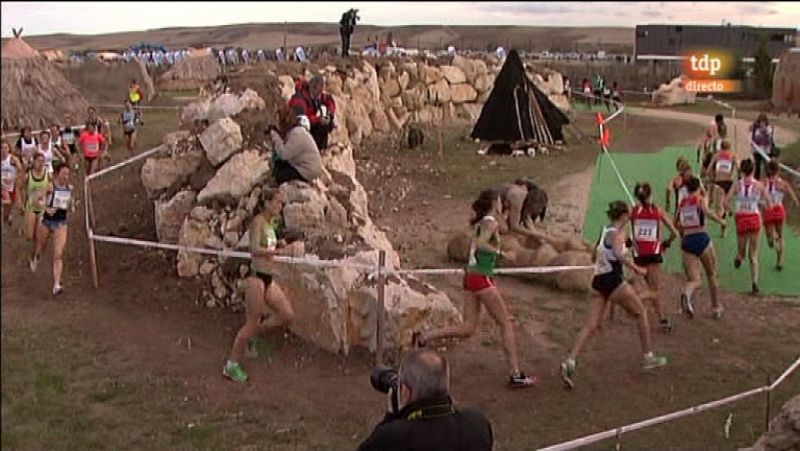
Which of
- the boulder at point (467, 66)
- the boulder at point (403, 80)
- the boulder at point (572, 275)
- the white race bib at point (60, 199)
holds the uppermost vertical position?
the boulder at point (467, 66)

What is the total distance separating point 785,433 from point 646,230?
384 centimetres

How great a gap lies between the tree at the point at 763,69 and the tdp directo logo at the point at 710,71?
79cm

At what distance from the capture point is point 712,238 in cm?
1289

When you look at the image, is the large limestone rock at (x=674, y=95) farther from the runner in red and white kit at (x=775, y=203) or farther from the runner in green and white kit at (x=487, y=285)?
the runner in green and white kit at (x=487, y=285)

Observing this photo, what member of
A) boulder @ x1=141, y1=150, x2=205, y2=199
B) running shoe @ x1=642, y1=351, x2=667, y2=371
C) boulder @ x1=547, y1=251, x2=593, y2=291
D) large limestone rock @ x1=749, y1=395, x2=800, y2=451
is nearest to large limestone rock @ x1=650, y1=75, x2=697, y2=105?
boulder @ x1=547, y1=251, x2=593, y2=291

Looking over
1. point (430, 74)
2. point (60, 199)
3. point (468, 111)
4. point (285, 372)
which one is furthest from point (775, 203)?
point (468, 111)

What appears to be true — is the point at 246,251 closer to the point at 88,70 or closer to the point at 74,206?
the point at 74,206

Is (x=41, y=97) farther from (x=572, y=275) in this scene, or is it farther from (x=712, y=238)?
(x=572, y=275)

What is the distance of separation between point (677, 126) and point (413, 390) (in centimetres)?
2657

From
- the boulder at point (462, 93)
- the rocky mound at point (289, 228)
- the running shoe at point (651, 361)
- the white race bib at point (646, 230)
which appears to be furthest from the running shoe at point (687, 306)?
the boulder at point (462, 93)

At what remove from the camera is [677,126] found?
93.6 feet

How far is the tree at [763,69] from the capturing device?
33.9m

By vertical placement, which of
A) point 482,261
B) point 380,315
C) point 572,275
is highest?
point 482,261

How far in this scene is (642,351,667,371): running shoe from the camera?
7.80 m
